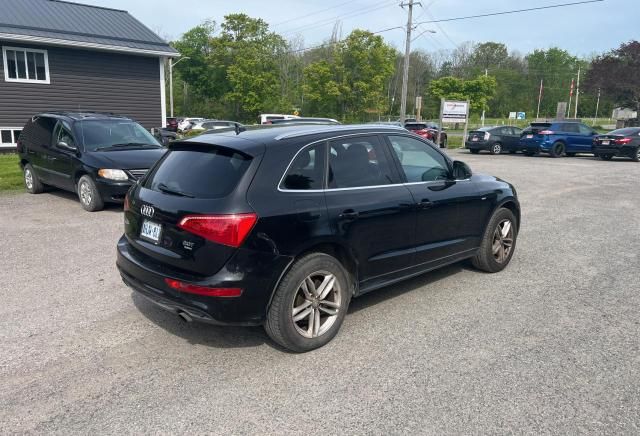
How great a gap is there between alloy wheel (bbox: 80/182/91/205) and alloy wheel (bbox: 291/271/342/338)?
6418 mm

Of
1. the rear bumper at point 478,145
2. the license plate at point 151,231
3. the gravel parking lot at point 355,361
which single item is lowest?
the gravel parking lot at point 355,361

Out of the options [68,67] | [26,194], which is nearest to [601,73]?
[68,67]

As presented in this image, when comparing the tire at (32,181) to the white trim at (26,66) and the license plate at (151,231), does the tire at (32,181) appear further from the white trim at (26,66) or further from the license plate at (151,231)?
the white trim at (26,66)

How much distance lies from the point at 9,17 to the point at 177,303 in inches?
782

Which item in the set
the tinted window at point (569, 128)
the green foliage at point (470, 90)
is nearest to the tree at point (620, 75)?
the green foliage at point (470, 90)

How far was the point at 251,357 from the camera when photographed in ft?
12.4

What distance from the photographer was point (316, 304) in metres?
3.90

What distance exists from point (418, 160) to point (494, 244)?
160cm

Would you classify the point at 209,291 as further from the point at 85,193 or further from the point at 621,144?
the point at 621,144

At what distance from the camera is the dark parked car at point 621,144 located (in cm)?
2120

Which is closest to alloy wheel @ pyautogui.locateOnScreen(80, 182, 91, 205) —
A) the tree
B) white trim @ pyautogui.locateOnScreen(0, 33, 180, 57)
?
white trim @ pyautogui.locateOnScreen(0, 33, 180, 57)

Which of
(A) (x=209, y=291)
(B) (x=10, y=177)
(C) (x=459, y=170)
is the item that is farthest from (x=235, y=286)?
(B) (x=10, y=177)

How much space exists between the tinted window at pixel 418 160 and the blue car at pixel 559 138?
20117mm

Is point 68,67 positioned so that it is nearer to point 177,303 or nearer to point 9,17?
point 9,17
